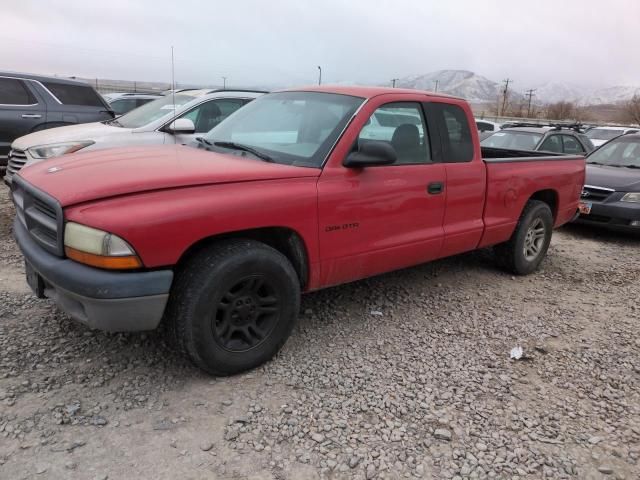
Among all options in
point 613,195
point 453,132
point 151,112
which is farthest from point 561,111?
point 453,132

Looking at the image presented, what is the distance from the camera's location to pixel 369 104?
3799 mm

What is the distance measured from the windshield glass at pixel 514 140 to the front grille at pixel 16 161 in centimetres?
768

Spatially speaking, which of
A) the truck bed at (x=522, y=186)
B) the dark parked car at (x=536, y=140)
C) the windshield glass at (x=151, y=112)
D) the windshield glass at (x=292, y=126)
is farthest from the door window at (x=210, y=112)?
the dark parked car at (x=536, y=140)

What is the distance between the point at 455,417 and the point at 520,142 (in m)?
8.31

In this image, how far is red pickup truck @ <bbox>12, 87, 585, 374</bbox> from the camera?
9.00ft

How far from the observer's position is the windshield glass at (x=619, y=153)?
847cm

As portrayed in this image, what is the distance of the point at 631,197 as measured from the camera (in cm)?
734

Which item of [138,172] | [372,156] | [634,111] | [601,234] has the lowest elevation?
[601,234]

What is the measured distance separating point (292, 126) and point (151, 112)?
4.08m

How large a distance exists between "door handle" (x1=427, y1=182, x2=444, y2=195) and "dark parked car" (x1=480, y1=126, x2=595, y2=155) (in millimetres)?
6150

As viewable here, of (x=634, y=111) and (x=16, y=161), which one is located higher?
(x=634, y=111)

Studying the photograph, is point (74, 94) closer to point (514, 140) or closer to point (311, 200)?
point (311, 200)

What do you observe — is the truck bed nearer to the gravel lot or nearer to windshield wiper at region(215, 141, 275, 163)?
the gravel lot

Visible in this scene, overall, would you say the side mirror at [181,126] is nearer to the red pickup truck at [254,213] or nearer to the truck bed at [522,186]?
the red pickup truck at [254,213]
